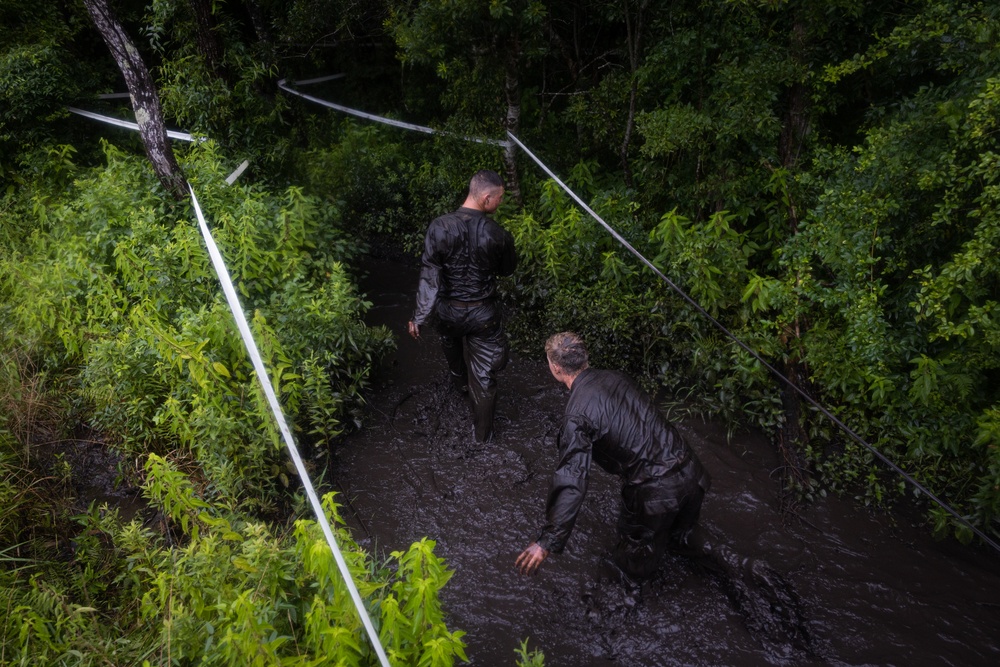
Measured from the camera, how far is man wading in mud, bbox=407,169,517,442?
4.73 meters

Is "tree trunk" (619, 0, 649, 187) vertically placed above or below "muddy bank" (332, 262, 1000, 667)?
above

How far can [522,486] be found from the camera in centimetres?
481

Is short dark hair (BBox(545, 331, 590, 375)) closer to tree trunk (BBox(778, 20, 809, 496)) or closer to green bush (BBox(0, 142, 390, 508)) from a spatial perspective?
green bush (BBox(0, 142, 390, 508))

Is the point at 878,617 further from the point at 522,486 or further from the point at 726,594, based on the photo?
the point at 522,486

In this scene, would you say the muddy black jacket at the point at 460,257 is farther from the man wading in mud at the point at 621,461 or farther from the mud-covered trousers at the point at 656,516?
the mud-covered trousers at the point at 656,516

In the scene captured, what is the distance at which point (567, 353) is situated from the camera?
3.59 m

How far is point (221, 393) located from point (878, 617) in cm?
436

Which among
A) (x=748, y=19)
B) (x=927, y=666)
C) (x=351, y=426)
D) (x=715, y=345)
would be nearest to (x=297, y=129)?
(x=351, y=426)

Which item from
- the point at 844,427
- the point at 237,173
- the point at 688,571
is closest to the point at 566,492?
the point at 688,571

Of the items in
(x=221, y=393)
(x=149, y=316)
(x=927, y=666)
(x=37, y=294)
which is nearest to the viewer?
(x=927, y=666)

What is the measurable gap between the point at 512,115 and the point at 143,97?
359 cm

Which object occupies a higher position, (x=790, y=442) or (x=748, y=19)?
(x=748, y=19)

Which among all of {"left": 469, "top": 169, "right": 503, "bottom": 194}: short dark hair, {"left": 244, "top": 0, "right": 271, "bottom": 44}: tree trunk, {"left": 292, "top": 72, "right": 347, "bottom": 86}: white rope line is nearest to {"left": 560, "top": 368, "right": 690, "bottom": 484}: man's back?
{"left": 469, "top": 169, "right": 503, "bottom": 194}: short dark hair

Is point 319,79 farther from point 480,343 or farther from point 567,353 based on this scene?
point 567,353
